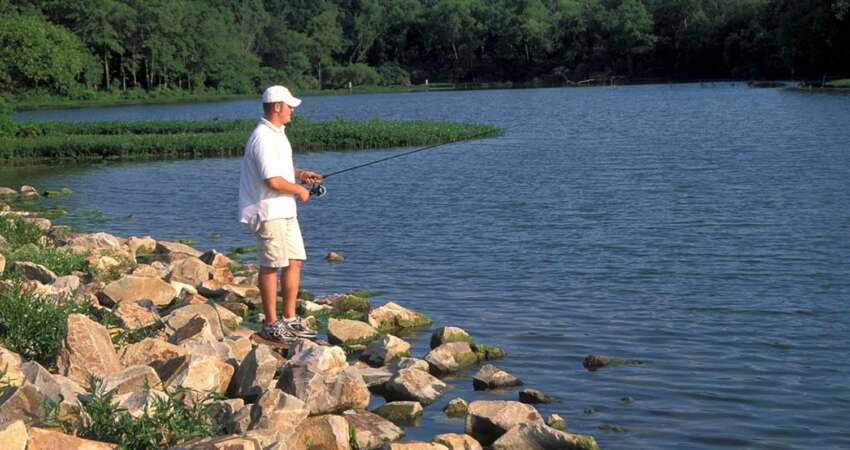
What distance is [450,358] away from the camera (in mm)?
9367

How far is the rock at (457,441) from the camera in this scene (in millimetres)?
7047

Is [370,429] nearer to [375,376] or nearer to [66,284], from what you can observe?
[375,376]

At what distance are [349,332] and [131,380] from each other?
353 cm

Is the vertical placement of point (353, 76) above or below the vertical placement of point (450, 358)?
below

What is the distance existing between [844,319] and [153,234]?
11.9 meters

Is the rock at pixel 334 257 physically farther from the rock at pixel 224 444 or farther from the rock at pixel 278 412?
the rock at pixel 224 444

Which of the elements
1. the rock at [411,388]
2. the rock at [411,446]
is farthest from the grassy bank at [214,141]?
the rock at [411,446]

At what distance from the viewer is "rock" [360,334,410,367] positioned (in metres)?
9.45

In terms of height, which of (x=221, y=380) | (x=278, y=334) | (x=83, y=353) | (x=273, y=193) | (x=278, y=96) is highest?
(x=278, y=96)

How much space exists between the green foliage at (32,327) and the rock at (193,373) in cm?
92

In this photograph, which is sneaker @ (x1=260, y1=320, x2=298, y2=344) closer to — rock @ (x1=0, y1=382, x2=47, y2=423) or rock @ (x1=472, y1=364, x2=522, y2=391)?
rock @ (x1=472, y1=364, x2=522, y2=391)

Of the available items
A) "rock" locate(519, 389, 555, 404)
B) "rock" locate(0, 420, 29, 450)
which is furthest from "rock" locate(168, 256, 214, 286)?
"rock" locate(0, 420, 29, 450)

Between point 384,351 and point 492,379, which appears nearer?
point 492,379

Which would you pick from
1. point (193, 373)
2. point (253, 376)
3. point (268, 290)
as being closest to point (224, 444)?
point (193, 373)
